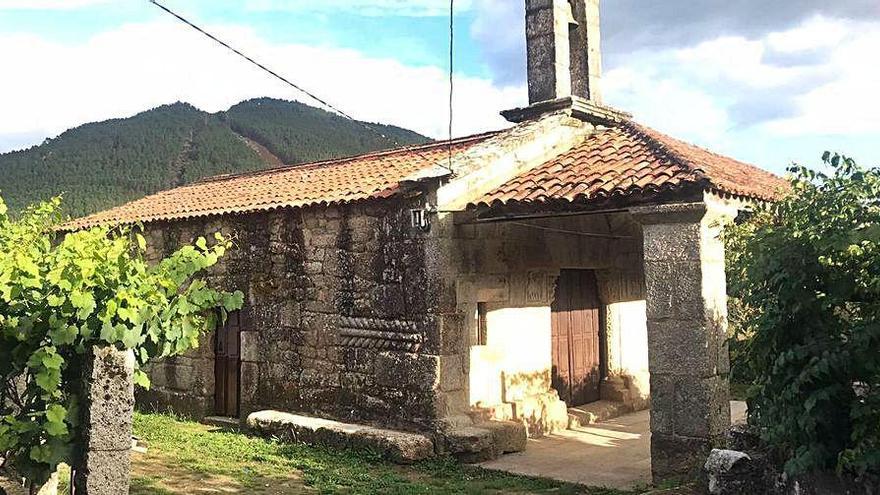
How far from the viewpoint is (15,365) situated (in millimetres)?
3828

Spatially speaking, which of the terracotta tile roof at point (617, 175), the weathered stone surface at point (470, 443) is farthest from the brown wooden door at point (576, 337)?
the weathered stone surface at point (470, 443)

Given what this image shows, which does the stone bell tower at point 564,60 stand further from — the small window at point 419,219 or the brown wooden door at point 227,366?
the brown wooden door at point 227,366

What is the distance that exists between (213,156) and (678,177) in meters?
26.4

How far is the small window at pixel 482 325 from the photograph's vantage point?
8266mm

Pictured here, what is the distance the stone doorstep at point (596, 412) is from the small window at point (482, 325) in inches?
73.4

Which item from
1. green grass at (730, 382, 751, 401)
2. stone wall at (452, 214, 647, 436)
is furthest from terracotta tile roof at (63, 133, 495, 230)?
green grass at (730, 382, 751, 401)

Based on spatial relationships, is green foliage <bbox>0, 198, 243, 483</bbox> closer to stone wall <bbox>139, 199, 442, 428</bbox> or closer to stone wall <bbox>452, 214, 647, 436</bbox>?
stone wall <bbox>139, 199, 442, 428</bbox>

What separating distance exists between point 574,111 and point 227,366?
563 centimetres

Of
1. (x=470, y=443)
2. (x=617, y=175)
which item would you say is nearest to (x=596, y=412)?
(x=470, y=443)

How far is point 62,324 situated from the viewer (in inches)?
144

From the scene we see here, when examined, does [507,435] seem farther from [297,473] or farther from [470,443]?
[297,473]

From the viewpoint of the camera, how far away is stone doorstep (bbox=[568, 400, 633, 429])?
30.7 feet

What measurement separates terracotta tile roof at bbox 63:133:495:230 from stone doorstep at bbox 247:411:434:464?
246 cm

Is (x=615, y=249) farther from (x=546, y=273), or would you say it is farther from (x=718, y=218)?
(x=718, y=218)
